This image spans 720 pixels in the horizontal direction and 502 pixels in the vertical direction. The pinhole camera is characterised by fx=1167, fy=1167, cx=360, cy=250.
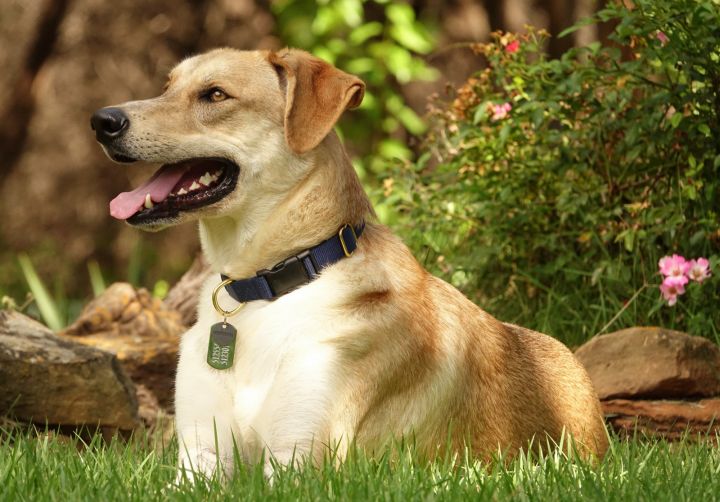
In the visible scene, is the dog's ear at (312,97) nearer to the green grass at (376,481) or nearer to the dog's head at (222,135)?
the dog's head at (222,135)

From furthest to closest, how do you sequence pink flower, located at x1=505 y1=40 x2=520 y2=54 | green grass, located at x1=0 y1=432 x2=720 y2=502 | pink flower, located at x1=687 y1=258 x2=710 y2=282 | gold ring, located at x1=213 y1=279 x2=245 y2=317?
pink flower, located at x1=505 y1=40 x2=520 y2=54 → pink flower, located at x1=687 y1=258 x2=710 y2=282 → gold ring, located at x1=213 y1=279 x2=245 y2=317 → green grass, located at x1=0 y1=432 x2=720 y2=502

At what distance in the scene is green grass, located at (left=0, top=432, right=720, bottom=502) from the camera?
3.23 metres

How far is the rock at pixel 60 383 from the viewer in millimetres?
5195

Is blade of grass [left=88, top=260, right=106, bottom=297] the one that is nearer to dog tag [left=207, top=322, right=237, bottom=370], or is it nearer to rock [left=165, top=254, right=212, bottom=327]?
rock [left=165, top=254, right=212, bottom=327]

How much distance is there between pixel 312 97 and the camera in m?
4.00

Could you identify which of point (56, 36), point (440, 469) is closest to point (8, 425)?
point (440, 469)

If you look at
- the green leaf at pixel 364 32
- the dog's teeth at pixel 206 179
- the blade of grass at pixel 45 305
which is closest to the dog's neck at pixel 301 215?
the dog's teeth at pixel 206 179

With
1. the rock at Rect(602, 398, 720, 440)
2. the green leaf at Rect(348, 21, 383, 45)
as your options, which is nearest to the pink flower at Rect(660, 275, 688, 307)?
the rock at Rect(602, 398, 720, 440)

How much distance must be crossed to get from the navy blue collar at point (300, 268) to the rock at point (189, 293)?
3.43 metres

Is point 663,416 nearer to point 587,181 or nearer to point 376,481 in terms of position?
point 587,181

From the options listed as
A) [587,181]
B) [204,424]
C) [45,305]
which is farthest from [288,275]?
[45,305]

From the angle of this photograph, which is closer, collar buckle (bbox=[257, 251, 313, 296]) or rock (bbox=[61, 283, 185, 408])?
collar buckle (bbox=[257, 251, 313, 296])

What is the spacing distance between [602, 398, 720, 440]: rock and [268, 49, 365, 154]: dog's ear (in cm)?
216

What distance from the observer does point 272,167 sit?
399cm
